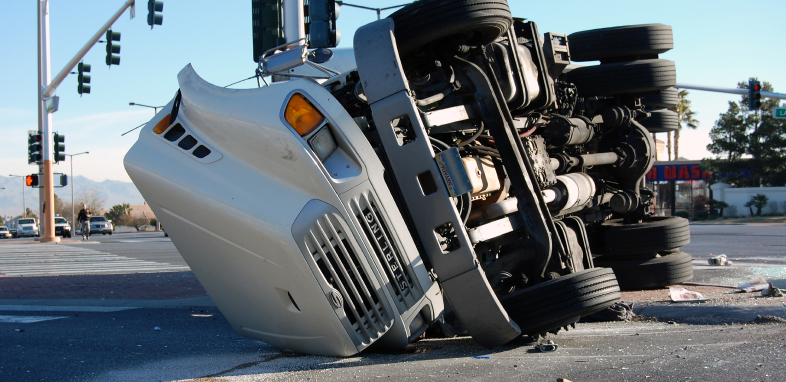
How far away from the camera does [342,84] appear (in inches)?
153

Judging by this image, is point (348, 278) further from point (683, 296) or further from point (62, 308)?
point (62, 308)

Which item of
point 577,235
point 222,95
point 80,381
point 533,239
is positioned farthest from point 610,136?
point 80,381

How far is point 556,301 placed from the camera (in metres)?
3.54

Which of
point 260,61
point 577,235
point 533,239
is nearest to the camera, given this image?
point 533,239

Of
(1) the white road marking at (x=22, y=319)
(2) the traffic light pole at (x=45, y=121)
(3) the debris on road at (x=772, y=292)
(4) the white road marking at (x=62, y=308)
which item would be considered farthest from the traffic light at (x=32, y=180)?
(3) the debris on road at (x=772, y=292)

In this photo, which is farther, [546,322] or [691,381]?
[546,322]

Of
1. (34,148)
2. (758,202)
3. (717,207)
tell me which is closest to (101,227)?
(34,148)

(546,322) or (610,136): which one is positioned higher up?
(610,136)

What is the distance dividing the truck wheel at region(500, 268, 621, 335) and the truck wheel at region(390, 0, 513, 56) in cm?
145

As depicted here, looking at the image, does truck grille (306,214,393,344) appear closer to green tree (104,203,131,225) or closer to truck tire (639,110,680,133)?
truck tire (639,110,680,133)

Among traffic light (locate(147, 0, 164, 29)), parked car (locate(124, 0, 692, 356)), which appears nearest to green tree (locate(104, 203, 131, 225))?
traffic light (locate(147, 0, 164, 29))

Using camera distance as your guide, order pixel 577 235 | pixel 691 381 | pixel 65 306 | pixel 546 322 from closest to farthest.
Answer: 1. pixel 691 381
2. pixel 546 322
3. pixel 577 235
4. pixel 65 306

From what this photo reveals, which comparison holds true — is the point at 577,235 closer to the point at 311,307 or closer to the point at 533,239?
the point at 533,239

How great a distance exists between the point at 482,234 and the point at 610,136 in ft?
12.6
